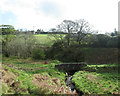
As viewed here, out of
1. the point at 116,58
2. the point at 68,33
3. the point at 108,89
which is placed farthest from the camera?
the point at 68,33

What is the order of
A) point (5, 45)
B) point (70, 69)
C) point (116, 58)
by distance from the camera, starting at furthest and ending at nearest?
point (5, 45)
point (116, 58)
point (70, 69)

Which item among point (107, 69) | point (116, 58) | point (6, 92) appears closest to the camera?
point (6, 92)

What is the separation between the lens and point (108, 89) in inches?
345

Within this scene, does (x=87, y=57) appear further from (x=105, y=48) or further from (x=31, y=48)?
(x=31, y=48)

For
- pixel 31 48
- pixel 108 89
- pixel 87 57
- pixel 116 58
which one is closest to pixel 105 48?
pixel 116 58

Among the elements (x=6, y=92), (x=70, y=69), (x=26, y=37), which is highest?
(x=26, y=37)

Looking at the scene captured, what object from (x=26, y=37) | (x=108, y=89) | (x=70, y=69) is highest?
(x=26, y=37)

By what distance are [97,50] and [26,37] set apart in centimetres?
1611

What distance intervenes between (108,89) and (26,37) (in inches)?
803

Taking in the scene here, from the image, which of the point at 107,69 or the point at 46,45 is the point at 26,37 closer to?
the point at 46,45

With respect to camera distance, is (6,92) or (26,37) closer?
(6,92)

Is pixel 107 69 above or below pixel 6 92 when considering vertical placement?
below

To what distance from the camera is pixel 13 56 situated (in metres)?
25.0

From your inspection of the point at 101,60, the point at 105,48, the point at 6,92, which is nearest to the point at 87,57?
the point at 101,60
